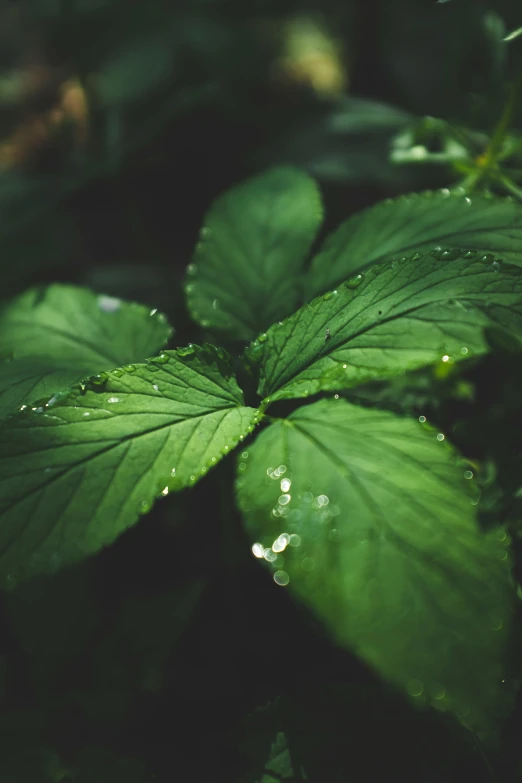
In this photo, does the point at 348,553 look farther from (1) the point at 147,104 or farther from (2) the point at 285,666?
(1) the point at 147,104

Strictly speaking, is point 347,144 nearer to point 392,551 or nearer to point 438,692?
point 392,551

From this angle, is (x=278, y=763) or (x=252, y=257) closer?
(x=278, y=763)

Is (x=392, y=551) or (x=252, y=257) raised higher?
(x=252, y=257)

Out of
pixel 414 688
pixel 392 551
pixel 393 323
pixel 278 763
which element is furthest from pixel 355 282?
pixel 278 763

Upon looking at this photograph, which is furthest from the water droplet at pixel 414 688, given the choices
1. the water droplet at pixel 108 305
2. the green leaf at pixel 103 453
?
the water droplet at pixel 108 305

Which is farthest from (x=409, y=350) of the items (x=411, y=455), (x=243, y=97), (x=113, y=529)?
(x=243, y=97)

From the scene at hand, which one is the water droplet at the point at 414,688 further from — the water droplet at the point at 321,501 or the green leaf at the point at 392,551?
the water droplet at the point at 321,501

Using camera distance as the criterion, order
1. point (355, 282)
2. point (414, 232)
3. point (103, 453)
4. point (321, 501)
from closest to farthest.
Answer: point (321, 501)
point (103, 453)
point (355, 282)
point (414, 232)

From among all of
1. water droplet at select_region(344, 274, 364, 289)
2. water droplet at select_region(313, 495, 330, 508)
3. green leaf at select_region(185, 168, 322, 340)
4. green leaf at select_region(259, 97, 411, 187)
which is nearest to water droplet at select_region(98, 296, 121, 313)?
green leaf at select_region(185, 168, 322, 340)
